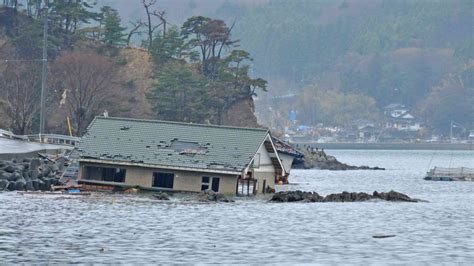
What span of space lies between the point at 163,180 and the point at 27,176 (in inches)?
315

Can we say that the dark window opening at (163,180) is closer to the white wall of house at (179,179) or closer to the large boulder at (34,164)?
the white wall of house at (179,179)

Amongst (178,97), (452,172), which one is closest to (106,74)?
(178,97)

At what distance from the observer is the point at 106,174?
70688 millimetres

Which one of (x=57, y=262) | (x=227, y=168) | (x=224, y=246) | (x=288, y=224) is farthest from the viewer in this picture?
(x=227, y=168)

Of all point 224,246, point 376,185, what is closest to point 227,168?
point 224,246

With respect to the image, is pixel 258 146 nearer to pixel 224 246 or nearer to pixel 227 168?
pixel 227 168

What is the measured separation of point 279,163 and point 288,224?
21.2 m

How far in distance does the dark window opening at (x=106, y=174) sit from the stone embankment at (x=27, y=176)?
7.22ft

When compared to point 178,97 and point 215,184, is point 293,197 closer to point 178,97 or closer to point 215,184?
point 215,184

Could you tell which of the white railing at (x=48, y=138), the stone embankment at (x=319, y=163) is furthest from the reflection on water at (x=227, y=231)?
the stone embankment at (x=319, y=163)

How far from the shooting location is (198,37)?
493 ft

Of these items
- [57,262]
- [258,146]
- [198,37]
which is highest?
[198,37]

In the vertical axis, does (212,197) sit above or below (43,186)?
above

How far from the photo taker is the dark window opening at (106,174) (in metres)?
70.4
